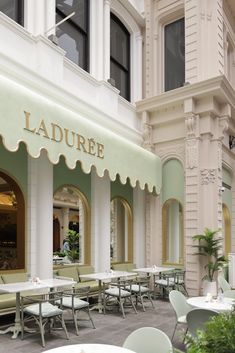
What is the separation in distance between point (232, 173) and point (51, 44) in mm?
8118

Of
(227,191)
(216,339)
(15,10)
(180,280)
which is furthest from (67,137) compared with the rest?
(227,191)

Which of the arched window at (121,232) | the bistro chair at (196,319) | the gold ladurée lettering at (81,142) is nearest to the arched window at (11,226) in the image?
the gold ladurée lettering at (81,142)

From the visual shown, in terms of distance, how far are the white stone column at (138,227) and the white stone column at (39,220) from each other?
3.91m

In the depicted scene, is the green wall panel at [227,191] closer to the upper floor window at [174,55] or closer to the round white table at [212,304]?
the upper floor window at [174,55]

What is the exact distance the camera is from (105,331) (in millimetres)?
6715

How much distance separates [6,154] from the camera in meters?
7.74

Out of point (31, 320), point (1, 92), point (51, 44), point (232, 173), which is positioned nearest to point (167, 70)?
point (232, 173)

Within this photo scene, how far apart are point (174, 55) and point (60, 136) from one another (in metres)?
6.88

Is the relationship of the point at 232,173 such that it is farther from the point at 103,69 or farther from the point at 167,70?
the point at 103,69

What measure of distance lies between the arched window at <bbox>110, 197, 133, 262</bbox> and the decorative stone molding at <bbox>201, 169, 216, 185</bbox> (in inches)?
97.4

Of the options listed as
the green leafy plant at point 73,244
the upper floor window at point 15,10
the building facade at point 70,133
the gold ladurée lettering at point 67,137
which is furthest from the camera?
the green leafy plant at point 73,244

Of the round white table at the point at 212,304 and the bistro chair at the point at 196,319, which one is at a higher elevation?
the bistro chair at the point at 196,319

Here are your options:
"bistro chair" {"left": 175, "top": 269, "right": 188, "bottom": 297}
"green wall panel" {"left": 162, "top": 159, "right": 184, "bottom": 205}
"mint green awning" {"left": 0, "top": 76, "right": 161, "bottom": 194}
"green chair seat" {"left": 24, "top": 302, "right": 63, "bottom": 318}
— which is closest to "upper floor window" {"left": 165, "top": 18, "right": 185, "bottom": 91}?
"green wall panel" {"left": 162, "top": 159, "right": 184, "bottom": 205}

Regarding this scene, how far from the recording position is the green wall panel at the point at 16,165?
768 centimetres
